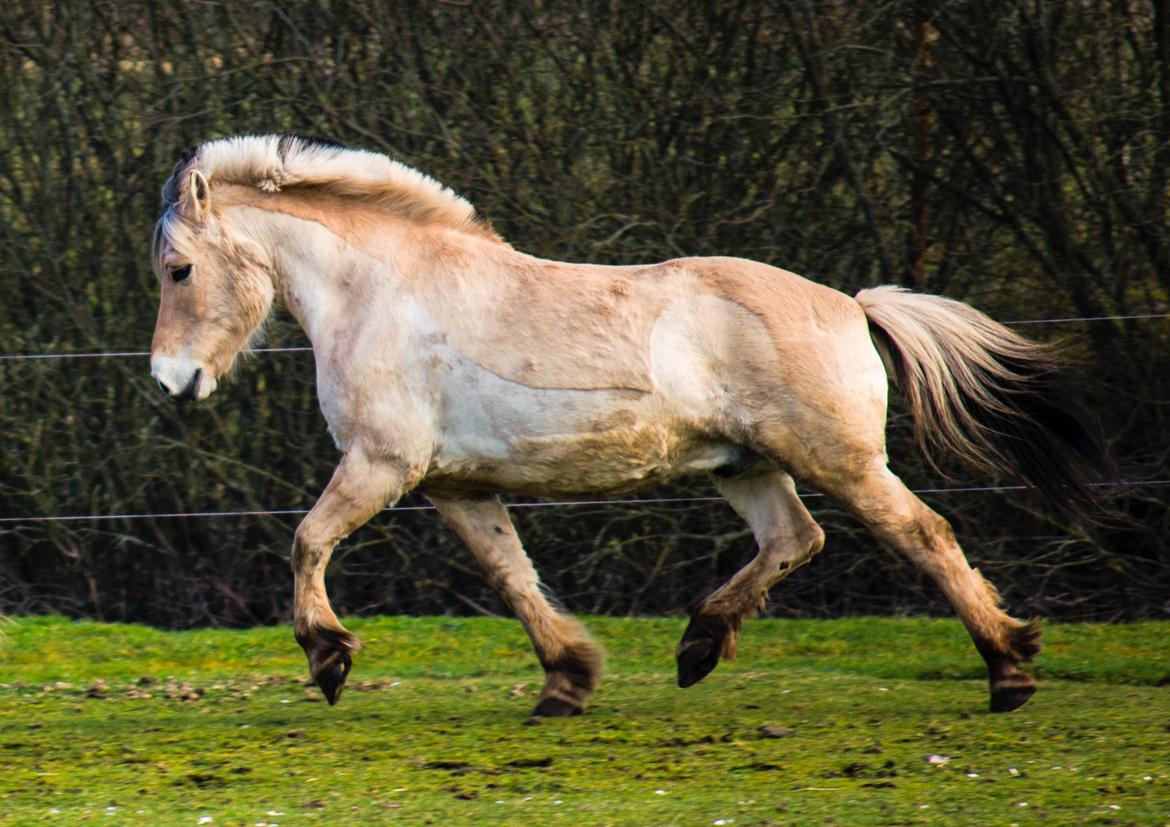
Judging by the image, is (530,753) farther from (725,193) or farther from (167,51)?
(167,51)

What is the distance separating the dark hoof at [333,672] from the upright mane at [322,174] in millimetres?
1519

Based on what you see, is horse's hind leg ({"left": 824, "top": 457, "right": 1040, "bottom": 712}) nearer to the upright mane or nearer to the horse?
the horse

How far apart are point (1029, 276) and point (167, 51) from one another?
4.66m

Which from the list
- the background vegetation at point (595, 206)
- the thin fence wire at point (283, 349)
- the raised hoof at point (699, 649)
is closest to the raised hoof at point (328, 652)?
the raised hoof at point (699, 649)

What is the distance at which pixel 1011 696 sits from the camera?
493 cm

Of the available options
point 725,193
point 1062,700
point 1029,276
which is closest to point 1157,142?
point 1029,276

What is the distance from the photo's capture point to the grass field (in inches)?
154

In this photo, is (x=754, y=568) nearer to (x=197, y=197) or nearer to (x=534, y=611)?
(x=534, y=611)

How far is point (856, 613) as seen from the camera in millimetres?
8094

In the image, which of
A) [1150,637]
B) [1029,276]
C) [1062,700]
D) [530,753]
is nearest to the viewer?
[530,753]

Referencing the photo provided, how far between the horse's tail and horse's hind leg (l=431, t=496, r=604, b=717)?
1.36m

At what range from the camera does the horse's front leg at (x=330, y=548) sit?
4805 millimetres

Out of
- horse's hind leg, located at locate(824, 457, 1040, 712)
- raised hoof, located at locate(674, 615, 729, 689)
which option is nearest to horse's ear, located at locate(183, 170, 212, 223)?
raised hoof, located at locate(674, 615, 729, 689)

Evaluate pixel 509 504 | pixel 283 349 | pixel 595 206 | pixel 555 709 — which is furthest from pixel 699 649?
pixel 595 206
